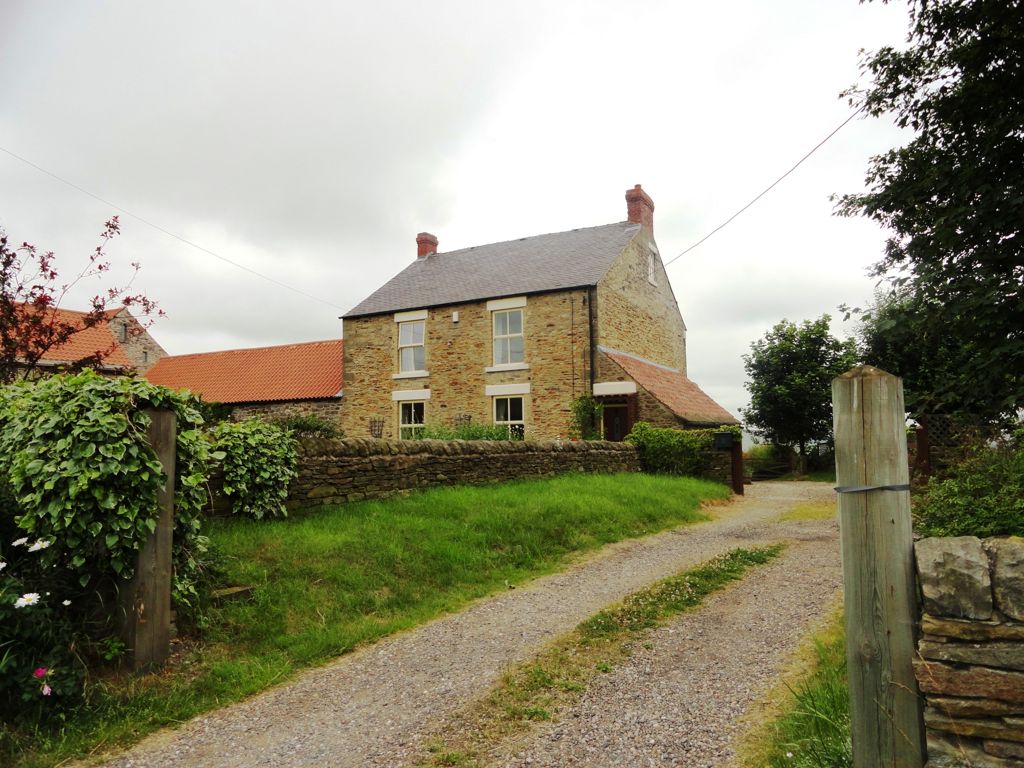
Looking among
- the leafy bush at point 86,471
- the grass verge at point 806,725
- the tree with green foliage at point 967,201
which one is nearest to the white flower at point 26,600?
the leafy bush at point 86,471

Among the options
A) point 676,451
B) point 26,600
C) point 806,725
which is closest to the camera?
point 806,725

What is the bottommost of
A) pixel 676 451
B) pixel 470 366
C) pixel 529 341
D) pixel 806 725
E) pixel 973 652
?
pixel 806 725

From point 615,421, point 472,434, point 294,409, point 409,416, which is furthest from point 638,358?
point 294,409

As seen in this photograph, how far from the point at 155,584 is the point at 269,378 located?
72.1ft

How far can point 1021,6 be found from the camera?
238 inches

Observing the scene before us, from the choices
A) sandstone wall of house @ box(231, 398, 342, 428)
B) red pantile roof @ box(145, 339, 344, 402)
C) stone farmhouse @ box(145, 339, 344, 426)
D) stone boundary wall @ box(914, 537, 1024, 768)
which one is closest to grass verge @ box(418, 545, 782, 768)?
stone boundary wall @ box(914, 537, 1024, 768)

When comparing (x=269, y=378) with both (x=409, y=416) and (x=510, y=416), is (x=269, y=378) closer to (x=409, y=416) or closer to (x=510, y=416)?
(x=409, y=416)

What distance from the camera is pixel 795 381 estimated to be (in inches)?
922

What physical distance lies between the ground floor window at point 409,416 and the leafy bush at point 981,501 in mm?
17109

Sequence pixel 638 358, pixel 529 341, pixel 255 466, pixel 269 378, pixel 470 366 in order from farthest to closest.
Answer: pixel 269 378 < pixel 638 358 < pixel 470 366 < pixel 529 341 < pixel 255 466

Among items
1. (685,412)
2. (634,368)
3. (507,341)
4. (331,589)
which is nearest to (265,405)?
(507,341)

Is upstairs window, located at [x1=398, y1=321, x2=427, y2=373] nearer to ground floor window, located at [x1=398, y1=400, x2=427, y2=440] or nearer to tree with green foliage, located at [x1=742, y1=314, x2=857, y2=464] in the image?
ground floor window, located at [x1=398, y1=400, x2=427, y2=440]

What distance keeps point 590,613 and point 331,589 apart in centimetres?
245

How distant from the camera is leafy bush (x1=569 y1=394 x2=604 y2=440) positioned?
1828cm
